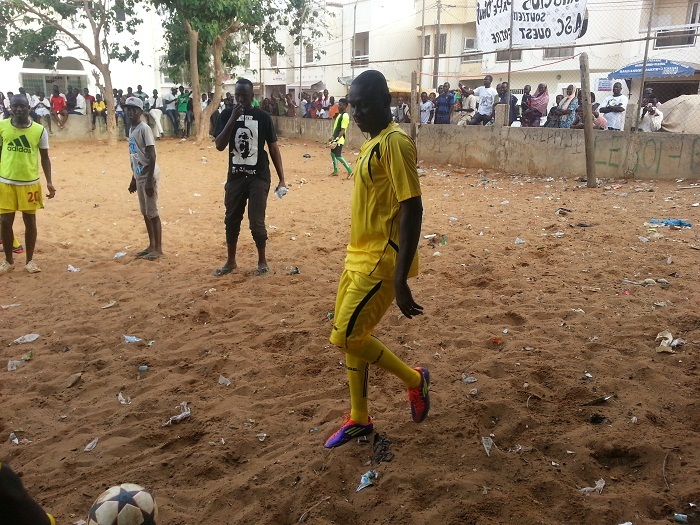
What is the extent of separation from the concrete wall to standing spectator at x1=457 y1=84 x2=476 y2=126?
1.04m

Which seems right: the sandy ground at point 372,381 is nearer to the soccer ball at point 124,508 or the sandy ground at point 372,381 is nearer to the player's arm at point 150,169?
the soccer ball at point 124,508

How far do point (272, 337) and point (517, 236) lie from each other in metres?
3.76

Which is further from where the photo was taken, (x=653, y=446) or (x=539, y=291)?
(x=539, y=291)

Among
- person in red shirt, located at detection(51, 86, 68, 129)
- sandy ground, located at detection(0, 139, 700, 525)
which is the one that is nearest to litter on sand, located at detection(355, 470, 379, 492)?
sandy ground, located at detection(0, 139, 700, 525)

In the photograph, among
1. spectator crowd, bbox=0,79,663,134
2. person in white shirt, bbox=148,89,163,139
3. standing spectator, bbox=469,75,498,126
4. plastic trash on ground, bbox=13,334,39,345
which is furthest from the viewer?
person in white shirt, bbox=148,89,163,139

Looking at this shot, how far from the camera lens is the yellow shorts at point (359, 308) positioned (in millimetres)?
2625

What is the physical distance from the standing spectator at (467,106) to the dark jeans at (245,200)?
31.6 ft

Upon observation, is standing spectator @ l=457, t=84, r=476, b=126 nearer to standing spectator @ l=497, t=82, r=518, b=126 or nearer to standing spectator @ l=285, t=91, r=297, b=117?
standing spectator @ l=497, t=82, r=518, b=126

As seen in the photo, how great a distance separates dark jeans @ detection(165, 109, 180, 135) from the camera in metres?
21.6

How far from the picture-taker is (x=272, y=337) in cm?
434

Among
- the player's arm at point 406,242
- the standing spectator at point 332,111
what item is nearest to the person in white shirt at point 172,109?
the standing spectator at point 332,111

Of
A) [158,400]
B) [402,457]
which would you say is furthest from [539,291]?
[158,400]

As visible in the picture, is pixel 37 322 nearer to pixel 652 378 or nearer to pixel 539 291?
pixel 539 291

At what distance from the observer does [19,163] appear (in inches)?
222
